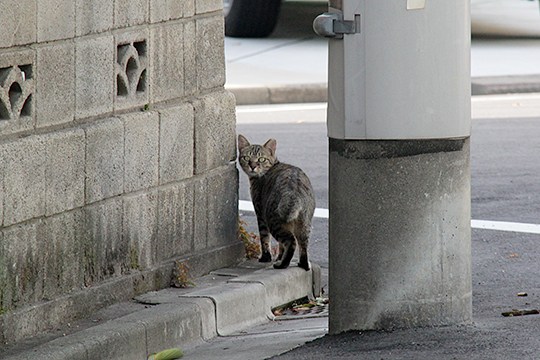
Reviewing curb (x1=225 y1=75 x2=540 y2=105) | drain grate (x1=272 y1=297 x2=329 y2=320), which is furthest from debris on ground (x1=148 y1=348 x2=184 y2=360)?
curb (x1=225 y1=75 x2=540 y2=105)

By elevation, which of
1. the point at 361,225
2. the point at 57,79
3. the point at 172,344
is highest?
the point at 57,79

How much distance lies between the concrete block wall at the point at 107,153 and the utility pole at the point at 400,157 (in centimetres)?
115

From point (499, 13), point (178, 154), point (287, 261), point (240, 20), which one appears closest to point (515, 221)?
point (287, 261)

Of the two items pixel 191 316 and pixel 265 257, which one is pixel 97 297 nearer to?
pixel 191 316

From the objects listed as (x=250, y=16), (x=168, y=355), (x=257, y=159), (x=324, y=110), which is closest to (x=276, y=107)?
(x=324, y=110)

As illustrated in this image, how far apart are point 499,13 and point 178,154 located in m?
15.3

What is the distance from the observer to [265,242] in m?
8.38

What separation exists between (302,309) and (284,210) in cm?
58

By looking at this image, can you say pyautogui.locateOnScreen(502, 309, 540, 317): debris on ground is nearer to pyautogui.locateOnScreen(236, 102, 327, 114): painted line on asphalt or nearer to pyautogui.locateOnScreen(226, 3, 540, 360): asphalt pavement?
pyautogui.locateOnScreen(226, 3, 540, 360): asphalt pavement

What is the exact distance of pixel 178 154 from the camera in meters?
7.50

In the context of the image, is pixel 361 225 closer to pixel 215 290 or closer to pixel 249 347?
pixel 249 347

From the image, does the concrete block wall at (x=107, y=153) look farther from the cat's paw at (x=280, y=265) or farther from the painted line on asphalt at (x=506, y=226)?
the painted line on asphalt at (x=506, y=226)

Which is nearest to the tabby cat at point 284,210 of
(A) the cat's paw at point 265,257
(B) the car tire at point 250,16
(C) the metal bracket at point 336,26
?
(A) the cat's paw at point 265,257

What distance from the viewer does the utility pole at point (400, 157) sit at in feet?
20.2
